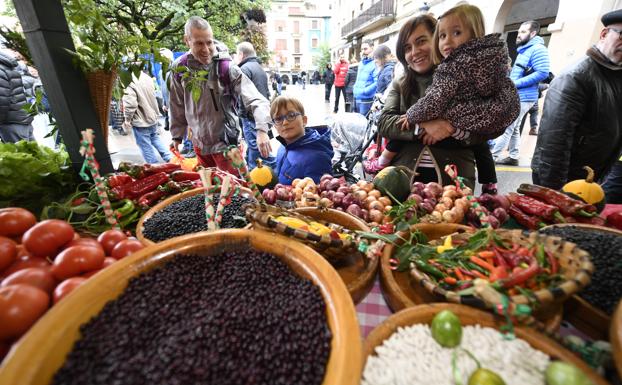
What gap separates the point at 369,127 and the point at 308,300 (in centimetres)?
419

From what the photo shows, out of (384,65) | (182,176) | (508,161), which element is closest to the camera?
(182,176)

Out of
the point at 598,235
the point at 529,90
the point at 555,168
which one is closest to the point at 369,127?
the point at 555,168

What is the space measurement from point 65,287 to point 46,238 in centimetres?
27

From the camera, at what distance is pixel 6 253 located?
94cm

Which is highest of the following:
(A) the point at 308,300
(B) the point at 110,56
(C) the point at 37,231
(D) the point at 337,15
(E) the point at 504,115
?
(D) the point at 337,15

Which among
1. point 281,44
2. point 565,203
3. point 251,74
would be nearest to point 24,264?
point 565,203

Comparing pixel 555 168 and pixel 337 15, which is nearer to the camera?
pixel 555 168

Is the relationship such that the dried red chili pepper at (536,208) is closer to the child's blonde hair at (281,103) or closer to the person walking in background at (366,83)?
the child's blonde hair at (281,103)

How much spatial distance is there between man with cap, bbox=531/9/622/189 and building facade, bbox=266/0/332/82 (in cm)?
5899

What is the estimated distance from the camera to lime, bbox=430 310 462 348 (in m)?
0.79

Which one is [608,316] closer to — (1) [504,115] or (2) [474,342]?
(2) [474,342]

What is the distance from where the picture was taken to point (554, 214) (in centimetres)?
154

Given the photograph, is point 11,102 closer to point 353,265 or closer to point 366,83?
point 353,265

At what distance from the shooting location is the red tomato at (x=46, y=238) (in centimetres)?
96
